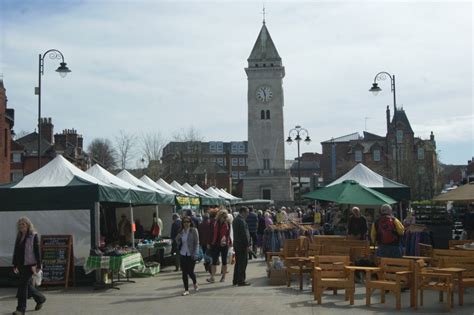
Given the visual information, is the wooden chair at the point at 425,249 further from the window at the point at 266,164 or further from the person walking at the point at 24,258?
the window at the point at 266,164

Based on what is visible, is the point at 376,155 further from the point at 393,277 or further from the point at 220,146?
the point at 393,277

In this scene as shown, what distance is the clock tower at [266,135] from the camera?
84438mm

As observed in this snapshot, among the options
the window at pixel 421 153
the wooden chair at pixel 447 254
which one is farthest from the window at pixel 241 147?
the wooden chair at pixel 447 254

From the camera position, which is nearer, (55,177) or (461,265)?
(461,265)

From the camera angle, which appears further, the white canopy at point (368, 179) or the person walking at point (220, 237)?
the white canopy at point (368, 179)

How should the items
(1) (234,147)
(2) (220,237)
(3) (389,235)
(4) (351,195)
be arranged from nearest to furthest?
1. (3) (389,235)
2. (2) (220,237)
3. (4) (351,195)
4. (1) (234,147)

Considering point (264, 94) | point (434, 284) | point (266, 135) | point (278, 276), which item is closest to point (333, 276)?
point (434, 284)

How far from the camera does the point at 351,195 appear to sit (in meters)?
16.6

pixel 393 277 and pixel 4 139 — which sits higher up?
pixel 4 139

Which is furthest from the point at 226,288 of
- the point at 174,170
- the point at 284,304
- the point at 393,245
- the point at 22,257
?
the point at 174,170

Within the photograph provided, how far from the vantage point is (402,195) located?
20.1 metres

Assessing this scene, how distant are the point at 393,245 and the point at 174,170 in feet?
194

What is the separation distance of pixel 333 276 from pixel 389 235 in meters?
1.83

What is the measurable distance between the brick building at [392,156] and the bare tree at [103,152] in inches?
1246
